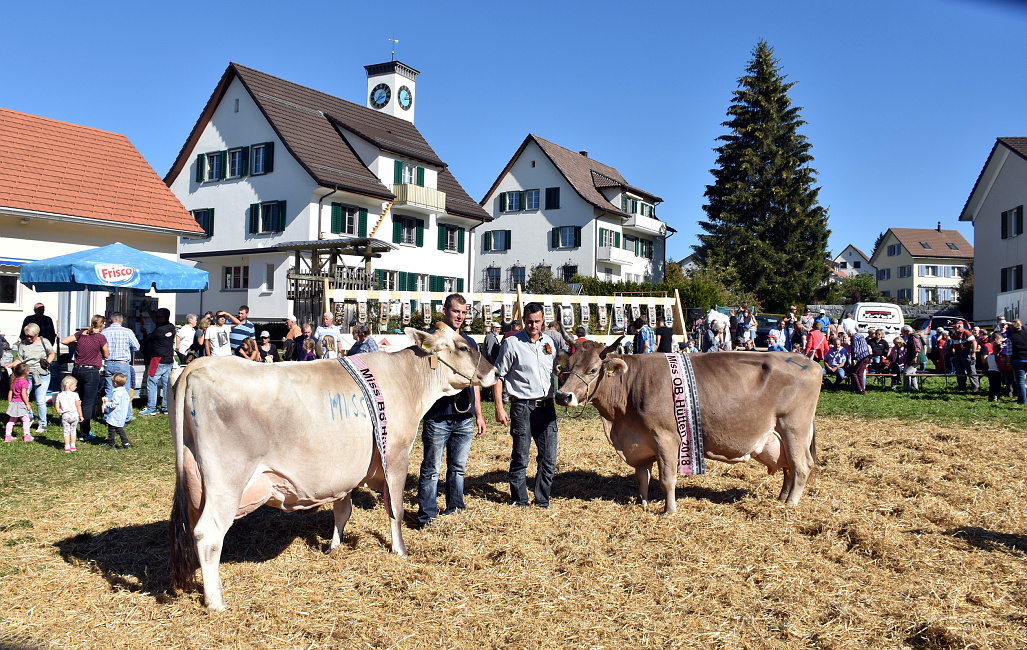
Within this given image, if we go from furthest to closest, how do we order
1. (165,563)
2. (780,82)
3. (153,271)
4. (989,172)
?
1. (780,82)
2. (989,172)
3. (153,271)
4. (165,563)

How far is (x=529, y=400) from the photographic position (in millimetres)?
6762

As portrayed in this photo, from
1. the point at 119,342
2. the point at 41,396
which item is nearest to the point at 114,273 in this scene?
the point at 119,342

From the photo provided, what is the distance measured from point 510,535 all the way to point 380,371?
66.1 inches

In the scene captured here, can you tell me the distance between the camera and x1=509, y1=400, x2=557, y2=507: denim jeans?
6.80 meters

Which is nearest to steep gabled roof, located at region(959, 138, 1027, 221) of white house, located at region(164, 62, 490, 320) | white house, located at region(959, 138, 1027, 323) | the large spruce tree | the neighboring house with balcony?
white house, located at region(959, 138, 1027, 323)

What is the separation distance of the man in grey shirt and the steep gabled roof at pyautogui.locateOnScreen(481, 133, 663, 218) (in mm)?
35191

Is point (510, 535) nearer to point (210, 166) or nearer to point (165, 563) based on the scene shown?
point (165, 563)

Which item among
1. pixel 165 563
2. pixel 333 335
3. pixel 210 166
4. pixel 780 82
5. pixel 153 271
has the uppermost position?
pixel 780 82

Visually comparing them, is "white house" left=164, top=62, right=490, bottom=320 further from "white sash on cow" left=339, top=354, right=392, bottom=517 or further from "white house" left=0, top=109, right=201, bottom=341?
"white sash on cow" left=339, top=354, right=392, bottom=517

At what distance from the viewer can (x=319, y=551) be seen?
5590 mm

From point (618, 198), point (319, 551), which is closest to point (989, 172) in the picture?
point (618, 198)

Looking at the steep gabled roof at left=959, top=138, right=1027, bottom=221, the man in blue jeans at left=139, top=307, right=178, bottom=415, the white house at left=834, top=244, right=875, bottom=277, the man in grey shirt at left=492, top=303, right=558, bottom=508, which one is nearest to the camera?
the man in grey shirt at left=492, top=303, right=558, bottom=508

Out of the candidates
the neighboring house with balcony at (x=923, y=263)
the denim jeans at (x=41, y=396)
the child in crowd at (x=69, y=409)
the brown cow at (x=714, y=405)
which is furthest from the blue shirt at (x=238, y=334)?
the neighboring house with balcony at (x=923, y=263)

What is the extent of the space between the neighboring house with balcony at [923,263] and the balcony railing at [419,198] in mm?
56059
